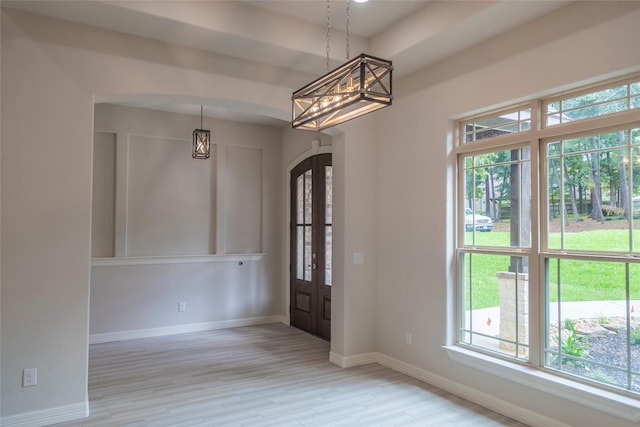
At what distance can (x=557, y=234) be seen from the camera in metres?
3.12

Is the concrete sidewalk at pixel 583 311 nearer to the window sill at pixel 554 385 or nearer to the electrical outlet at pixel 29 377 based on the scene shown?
the window sill at pixel 554 385

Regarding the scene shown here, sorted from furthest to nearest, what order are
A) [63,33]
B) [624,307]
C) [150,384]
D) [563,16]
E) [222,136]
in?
[222,136]
[150,384]
[63,33]
[563,16]
[624,307]

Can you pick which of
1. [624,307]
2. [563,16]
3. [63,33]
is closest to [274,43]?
[63,33]

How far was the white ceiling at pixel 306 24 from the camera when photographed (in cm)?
309

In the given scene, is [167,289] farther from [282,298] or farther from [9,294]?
[9,294]

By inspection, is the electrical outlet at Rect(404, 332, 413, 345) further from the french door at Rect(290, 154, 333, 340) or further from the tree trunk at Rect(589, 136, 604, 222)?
the tree trunk at Rect(589, 136, 604, 222)

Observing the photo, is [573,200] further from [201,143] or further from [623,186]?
[201,143]

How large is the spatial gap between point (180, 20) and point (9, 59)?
4.13ft

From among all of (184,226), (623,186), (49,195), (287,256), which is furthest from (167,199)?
(623,186)

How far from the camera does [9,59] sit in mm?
3045

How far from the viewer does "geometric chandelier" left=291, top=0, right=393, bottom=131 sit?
7.00ft

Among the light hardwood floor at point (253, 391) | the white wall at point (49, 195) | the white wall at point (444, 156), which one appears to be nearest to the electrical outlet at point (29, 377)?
the white wall at point (49, 195)

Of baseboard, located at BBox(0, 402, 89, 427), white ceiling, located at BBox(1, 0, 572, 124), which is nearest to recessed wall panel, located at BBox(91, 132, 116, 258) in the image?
Result: white ceiling, located at BBox(1, 0, 572, 124)

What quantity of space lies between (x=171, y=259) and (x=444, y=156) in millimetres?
3974
